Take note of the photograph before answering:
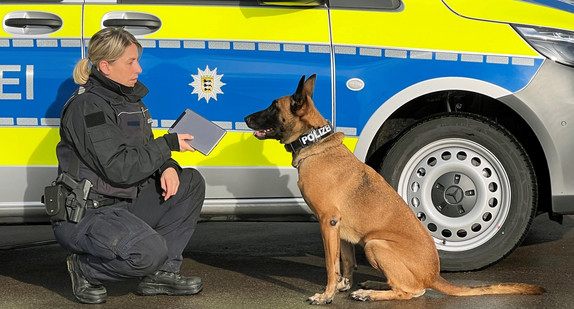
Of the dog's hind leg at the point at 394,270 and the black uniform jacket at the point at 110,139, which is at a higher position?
the black uniform jacket at the point at 110,139

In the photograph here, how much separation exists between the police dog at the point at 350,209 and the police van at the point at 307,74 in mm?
303

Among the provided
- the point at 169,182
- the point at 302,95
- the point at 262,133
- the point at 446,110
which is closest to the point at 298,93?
the point at 302,95

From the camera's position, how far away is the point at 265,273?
507 centimetres

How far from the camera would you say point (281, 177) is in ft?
16.1

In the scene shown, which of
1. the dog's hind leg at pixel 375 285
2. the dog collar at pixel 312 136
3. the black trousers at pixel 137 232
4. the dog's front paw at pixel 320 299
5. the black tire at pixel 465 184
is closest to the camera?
the black trousers at pixel 137 232

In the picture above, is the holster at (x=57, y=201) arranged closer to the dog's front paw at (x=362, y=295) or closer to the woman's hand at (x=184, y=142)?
the woman's hand at (x=184, y=142)

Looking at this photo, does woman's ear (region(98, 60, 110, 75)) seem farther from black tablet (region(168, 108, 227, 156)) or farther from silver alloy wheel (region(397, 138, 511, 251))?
silver alloy wheel (region(397, 138, 511, 251))

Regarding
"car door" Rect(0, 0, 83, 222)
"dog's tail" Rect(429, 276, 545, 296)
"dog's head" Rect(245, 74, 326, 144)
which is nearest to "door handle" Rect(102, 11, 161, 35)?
"car door" Rect(0, 0, 83, 222)

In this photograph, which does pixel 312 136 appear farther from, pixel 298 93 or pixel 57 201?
pixel 57 201

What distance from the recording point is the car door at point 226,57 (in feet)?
15.8

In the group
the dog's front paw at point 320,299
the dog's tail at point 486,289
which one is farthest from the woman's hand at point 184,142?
the dog's tail at point 486,289

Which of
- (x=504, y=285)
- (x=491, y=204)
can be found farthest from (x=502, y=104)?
(x=504, y=285)

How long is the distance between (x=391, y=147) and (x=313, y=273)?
755 millimetres

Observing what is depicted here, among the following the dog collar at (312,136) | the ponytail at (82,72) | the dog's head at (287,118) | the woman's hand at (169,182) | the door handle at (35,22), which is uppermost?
the door handle at (35,22)
